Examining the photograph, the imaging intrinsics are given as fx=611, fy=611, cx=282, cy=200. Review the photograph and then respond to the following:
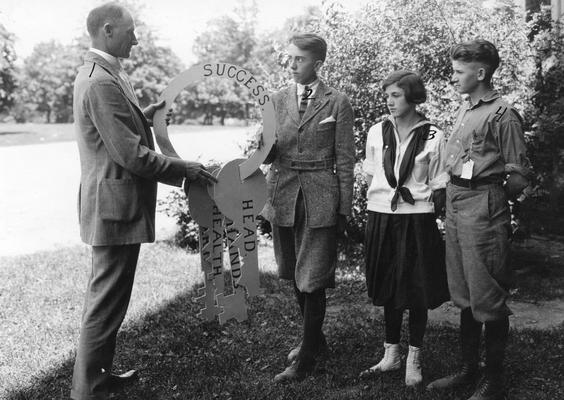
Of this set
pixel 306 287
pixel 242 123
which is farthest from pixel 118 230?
pixel 242 123

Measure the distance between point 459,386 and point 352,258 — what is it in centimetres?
354

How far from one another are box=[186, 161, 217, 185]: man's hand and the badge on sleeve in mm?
1540

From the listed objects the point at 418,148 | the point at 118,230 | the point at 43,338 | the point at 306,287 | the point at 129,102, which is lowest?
the point at 43,338

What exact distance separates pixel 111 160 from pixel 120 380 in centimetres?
152

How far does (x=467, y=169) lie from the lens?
3562 mm

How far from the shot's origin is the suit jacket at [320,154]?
156 inches

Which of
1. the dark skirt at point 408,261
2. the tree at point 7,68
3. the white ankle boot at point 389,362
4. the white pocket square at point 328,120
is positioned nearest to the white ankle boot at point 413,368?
the white ankle boot at point 389,362

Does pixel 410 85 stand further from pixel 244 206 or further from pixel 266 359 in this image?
pixel 266 359

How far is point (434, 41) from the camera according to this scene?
21.6 ft

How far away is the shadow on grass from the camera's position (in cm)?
392

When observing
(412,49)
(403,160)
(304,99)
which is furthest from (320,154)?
(412,49)

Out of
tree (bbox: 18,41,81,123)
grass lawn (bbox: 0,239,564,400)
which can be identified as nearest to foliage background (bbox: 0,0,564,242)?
grass lawn (bbox: 0,239,564,400)

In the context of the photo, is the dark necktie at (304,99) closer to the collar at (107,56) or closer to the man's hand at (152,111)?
the man's hand at (152,111)

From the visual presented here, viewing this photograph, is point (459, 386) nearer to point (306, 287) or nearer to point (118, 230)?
point (306, 287)
